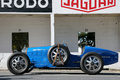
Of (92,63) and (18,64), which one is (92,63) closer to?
(92,63)

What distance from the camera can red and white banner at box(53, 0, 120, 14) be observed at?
653 inches

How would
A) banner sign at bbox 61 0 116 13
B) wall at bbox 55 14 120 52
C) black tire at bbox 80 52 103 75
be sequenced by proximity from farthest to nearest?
wall at bbox 55 14 120 52
banner sign at bbox 61 0 116 13
black tire at bbox 80 52 103 75

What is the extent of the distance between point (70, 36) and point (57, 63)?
1218 cm

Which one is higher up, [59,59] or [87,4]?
[87,4]

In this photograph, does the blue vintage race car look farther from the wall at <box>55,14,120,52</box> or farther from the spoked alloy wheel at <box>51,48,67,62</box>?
the wall at <box>55,14,120,52</box>

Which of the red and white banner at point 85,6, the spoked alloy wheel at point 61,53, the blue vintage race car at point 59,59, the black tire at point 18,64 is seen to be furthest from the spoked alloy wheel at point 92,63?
the red and white banner at point 85,6

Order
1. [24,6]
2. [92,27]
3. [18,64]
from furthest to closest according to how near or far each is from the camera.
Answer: [92,27] → [24,6] → [18,64]

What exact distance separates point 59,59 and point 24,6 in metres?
8.58

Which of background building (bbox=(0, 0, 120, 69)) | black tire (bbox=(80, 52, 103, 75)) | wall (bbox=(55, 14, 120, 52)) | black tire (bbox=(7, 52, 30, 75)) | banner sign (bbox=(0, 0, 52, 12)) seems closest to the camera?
black tire (bbox=(80, 52, 103, 75))

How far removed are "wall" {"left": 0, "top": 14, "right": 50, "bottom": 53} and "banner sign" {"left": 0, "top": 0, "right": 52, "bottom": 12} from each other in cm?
402

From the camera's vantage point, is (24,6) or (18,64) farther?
(24,6)

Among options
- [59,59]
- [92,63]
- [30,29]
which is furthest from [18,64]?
[30,29]

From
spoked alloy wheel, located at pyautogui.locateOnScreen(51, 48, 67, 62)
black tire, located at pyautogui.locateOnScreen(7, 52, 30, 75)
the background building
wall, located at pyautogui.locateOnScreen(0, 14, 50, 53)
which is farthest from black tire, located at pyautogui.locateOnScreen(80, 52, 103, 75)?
wall, located at pyautogui.locateOnScreen(0, 14, 50, 53)

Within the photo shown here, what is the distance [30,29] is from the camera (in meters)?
Answer: 20.6
